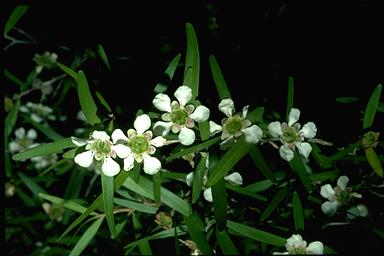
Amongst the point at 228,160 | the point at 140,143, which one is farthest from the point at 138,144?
the point at 228,160

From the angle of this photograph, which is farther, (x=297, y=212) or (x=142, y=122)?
(x=297, y=212)

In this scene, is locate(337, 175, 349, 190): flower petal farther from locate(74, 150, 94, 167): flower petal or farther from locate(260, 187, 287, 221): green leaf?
locate(74, 150, 94, 167): flower petal

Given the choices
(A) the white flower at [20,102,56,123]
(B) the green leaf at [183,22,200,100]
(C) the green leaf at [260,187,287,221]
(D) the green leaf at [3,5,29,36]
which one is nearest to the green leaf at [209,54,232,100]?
(B) the green leaf at [183,22,200,100]

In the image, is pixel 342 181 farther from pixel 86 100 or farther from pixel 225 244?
pixel 86 100

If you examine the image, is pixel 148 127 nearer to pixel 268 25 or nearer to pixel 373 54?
pixel 268 25

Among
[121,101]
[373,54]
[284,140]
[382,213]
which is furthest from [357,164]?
[121,101]
